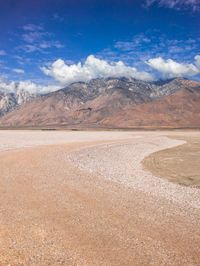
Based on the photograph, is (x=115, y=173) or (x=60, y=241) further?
(x=115, y=173)

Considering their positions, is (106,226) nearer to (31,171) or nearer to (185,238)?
(185,238)

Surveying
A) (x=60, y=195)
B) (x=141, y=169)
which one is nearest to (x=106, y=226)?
(x=60, y=195)

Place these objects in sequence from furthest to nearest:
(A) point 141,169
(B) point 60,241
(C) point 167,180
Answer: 1. (A) point 141,169
2. (C) point 167,180
3. (B) point 60,241

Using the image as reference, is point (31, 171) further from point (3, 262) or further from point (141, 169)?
point (3, 262)

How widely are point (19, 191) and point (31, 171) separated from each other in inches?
251

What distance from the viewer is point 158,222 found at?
11945 millimetres

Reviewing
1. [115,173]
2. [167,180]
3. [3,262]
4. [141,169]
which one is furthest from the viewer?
[141,169]

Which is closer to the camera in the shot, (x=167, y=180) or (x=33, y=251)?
(x=33, y=251)

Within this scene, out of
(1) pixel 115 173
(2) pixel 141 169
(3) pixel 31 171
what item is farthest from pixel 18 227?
(2) pixel 141 169

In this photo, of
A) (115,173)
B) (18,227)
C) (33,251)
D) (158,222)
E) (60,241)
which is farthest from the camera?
(115,173)

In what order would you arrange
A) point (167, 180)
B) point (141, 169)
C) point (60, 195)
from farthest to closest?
point (141, 169)
point (167, 180)
point (60, 195)

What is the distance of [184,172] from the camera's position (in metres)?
25.9

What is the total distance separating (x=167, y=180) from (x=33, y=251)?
14.2 meters

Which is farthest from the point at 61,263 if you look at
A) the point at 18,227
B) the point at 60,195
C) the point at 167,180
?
the point at 167,180
